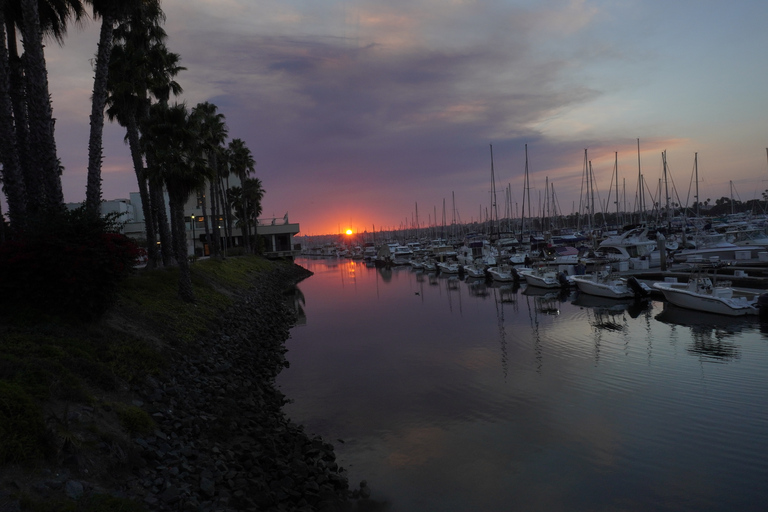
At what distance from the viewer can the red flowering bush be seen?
1344 centimetres

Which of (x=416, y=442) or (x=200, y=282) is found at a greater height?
(x=200, y=282)

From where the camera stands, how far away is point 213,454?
10742mm

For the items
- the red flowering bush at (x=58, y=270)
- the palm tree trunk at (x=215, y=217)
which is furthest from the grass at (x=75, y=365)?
the palm tree trunk at (x=215, y=217)

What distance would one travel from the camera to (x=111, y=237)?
14.5 metres

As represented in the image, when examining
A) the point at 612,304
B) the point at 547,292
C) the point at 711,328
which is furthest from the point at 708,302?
the point at 547,292

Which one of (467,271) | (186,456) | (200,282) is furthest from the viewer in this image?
(467,271)

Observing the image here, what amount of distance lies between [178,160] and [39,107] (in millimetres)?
7539

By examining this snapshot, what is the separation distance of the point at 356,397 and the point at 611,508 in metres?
9.78

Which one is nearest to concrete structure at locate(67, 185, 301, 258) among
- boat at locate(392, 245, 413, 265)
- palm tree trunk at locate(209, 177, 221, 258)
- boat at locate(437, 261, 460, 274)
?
palm tree trunk at locate(209, 177, 221, 258)

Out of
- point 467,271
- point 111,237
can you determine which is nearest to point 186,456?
point 111,237

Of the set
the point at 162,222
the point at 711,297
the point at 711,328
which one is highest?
the point at 162,222

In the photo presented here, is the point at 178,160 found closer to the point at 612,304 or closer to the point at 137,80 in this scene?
the point at 137,80

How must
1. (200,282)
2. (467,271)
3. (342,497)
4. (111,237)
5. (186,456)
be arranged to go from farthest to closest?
(467,271)
(200,282)
(111,237)
(342,497)
(186,456)

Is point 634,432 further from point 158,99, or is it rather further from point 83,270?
point 158,99
